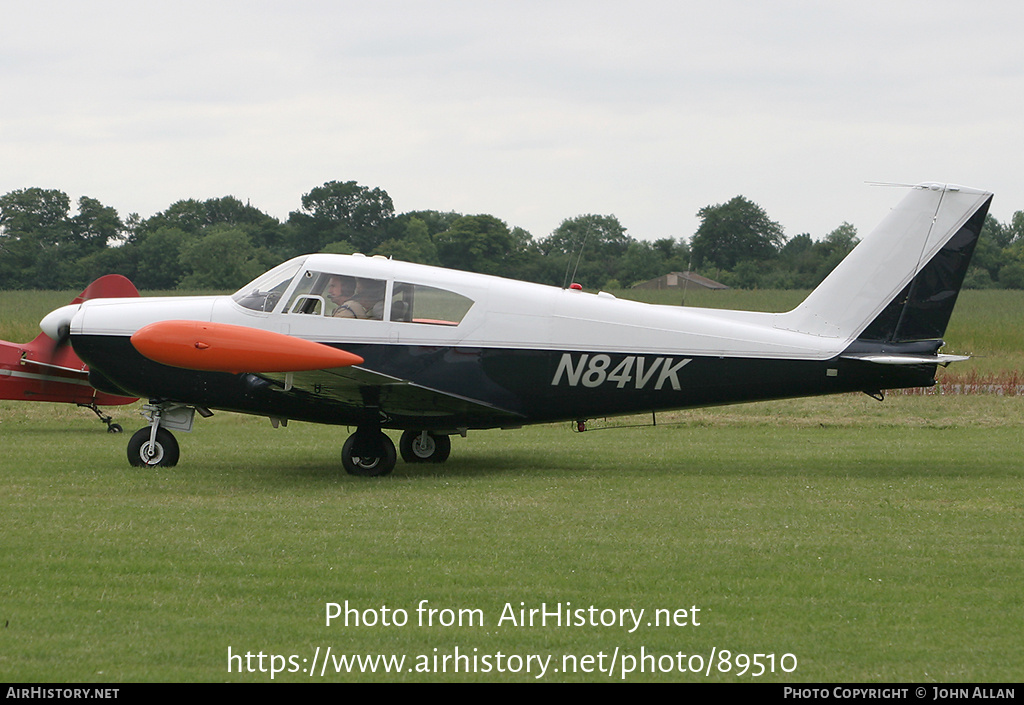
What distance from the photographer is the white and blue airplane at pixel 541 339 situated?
34.5ft

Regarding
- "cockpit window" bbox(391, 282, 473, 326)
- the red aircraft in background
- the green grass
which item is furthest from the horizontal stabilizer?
the red aircraft in background

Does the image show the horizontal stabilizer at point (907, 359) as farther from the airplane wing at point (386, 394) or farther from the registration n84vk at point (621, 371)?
the airplane wing at point (386, 394)

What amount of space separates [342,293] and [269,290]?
80 cm

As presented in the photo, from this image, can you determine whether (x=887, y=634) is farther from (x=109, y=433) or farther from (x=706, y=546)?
(x=109, y=433)

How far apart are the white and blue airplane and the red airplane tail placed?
3804mm

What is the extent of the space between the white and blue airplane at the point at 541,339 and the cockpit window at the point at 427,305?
1 cm

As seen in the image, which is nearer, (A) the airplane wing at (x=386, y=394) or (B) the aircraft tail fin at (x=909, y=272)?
(A) the airplane wing at (x=386, y=394)

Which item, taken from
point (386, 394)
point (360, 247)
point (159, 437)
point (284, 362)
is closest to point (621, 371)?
point (386, 394)

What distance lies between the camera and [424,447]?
12156mm

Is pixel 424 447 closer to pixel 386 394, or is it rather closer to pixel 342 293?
pixel 386 394

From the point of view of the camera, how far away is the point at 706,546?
716cm

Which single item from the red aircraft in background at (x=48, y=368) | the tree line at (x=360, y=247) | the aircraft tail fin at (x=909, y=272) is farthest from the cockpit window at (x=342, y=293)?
the tree line at (x=360, y=247)
